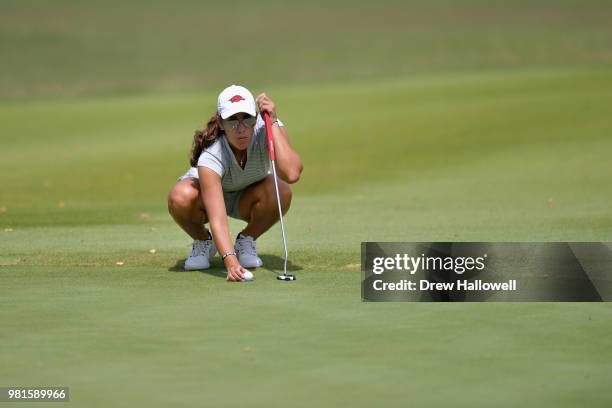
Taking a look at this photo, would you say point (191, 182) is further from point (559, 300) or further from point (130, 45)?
point (130, 45)

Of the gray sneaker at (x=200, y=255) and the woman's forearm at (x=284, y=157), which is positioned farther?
the gray sneaker at (x=200, y=255)

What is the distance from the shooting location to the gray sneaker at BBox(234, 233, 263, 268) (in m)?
7.24

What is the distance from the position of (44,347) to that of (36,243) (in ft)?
12.1

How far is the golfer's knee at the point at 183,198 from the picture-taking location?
7082 millimetres

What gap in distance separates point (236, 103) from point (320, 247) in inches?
72.3

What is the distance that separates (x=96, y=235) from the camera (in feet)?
30.0

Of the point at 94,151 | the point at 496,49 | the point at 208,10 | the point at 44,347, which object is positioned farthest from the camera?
the point at 208,10

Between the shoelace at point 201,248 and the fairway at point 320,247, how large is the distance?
17 centimetres

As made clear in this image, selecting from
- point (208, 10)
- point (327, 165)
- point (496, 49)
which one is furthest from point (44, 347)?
point (208, 10)

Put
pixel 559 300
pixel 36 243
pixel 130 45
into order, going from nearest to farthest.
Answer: pixel 559 300 → pixel 36 243 → pixel 130 45

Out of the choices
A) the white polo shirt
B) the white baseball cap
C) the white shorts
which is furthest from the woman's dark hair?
the white shorts

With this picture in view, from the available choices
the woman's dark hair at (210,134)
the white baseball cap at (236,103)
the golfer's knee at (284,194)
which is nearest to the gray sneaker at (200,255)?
the golfer's knee at (284,194)

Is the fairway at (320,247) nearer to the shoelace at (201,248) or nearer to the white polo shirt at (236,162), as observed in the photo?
the shoelace at (201,248)

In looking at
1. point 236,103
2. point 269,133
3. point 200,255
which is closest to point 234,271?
point 200,255
